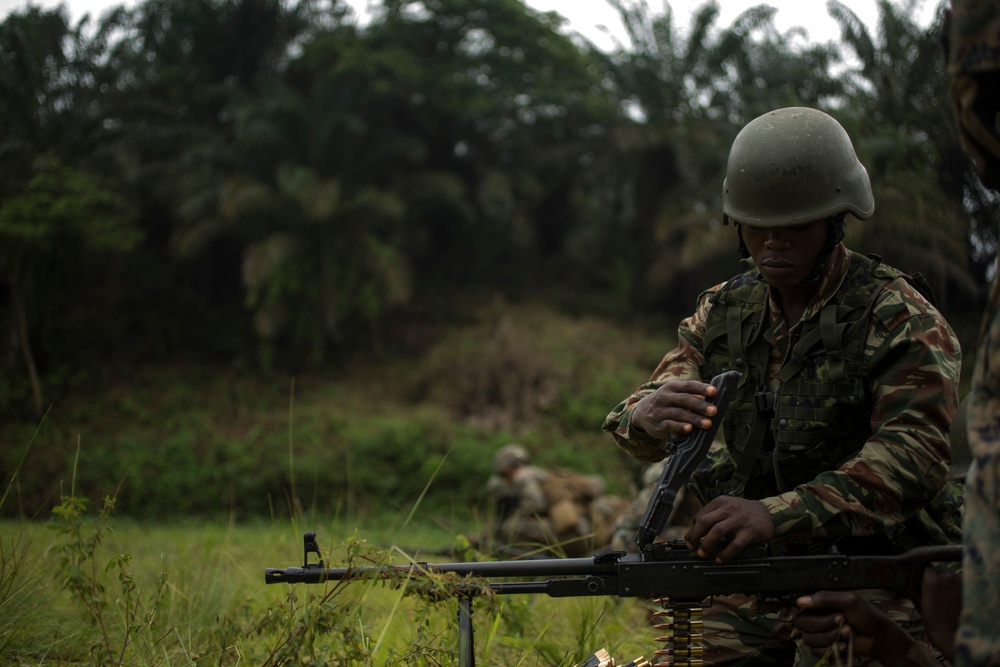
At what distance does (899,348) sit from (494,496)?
23.9 ft

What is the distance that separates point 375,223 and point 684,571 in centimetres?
1691

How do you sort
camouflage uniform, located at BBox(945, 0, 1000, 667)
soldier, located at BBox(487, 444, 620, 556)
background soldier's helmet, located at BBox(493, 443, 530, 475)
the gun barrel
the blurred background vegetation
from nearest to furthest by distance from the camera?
1. camouflage uniform, located at BBox(945, 0, 1000, 667)
2. the gun barrel
3. soldier, located at BBox(487, 444, 620, 556)
4. background soldier's helmet, located at BBox(493, 443, 530, 475)
5. the blurred background vegetation

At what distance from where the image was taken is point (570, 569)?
2428 millimetres

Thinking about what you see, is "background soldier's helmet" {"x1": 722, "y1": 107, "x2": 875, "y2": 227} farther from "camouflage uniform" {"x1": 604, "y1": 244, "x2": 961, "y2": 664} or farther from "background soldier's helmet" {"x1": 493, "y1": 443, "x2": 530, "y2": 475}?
"background soldier's helmet" {"x1": 493, "y1": 443, "x2": 530, "y2": 475}

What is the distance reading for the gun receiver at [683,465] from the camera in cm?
233

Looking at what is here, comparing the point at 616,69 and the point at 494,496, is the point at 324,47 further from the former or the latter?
the point at 494,496

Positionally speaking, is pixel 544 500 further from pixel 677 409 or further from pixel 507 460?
pixel 677 409

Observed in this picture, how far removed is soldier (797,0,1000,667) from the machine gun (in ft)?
2.17

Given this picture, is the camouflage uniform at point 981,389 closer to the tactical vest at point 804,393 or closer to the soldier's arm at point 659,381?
the tactical vest at point 804,393

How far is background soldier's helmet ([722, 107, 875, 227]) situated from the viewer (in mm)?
2541

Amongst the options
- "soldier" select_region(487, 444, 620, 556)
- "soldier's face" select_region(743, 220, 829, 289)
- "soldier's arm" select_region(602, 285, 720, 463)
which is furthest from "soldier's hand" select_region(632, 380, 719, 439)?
Answer: "soldier" select_region(487, 444, 620, 556)

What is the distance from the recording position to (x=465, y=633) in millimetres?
2527

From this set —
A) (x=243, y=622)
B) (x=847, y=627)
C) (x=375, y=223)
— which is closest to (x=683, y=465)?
(x=847, y=627)

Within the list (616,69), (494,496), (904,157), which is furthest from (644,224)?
(494,496)
